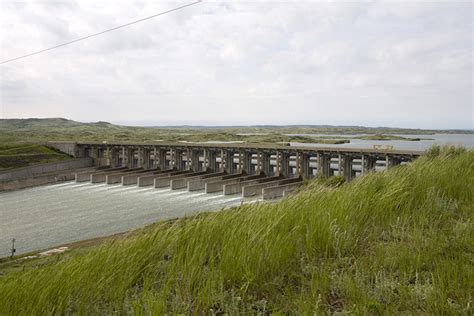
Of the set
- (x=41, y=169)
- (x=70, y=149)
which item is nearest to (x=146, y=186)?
(x=41, y=169)

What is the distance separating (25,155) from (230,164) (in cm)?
3458

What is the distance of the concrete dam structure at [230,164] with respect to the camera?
38.1 meters

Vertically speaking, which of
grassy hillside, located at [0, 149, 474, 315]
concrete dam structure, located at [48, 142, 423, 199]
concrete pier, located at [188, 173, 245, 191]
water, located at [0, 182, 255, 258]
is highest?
grassy hillside, located at [0, 149, 474, 315]

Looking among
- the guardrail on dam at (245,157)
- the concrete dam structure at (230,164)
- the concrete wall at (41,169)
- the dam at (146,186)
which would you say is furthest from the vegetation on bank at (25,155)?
the dam at (146,186)

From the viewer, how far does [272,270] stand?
3562 mm

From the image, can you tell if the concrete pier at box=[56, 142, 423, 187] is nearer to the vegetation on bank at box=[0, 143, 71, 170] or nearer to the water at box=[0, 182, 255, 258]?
the vegetation on bank at box=[0, 143, 71, 170]

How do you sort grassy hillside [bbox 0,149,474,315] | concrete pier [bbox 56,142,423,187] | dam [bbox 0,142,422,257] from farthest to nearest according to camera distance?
concrete pier [bbox 56,142,423,187] → dam [bbox 0,142,422,257] → grassy hillside [bbox 0,149,474,315]

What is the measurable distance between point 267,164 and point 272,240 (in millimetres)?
43933

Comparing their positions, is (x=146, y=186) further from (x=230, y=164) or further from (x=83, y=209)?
(x=230, y=164)

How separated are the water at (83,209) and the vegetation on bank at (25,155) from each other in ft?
40.3

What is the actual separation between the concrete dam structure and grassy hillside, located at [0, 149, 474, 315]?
97.6 ft

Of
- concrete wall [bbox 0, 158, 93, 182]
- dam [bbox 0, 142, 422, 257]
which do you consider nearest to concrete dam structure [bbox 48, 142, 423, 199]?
dam [bbox 0, 142, 422, 257]

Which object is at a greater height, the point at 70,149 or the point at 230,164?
the point at 70,149

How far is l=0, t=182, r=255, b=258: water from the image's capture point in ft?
86.3
